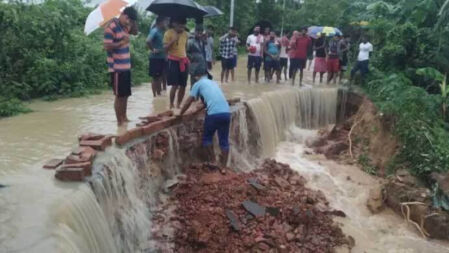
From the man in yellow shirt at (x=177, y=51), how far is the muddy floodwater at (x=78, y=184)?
1.04 m

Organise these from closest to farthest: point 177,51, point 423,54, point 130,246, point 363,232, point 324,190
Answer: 1. point 130,246
2. point 363,232
3. point 177,51
4. point 324,190
5. point 423,54

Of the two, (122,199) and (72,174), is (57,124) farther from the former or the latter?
(72,174)

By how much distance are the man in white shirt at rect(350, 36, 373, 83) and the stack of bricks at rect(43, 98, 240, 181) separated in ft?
21.6

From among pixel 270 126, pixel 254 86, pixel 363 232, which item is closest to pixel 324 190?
pixel 363 232

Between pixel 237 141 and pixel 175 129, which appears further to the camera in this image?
pixel 237 141

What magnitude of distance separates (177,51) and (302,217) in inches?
143

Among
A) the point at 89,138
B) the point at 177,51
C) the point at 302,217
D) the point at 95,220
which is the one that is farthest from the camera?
the point at 177,51

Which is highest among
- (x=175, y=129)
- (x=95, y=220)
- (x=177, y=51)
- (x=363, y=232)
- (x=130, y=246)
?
(x=177, y=51)

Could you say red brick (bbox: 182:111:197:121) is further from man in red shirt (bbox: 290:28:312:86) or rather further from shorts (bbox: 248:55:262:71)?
man in red shirt (bbox: 290:28:312:86)

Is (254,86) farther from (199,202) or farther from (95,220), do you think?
(95,220)

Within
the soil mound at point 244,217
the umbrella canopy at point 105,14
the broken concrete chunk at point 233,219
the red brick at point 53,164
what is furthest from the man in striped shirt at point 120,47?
the broken concrete chunk at point 233,219

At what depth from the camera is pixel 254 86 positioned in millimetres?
13312

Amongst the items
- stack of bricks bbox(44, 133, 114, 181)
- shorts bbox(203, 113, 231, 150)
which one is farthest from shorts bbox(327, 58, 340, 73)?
stack of bricks bbox(44, 133, 114, 181)

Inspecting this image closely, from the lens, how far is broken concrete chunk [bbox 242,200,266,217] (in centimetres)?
652
